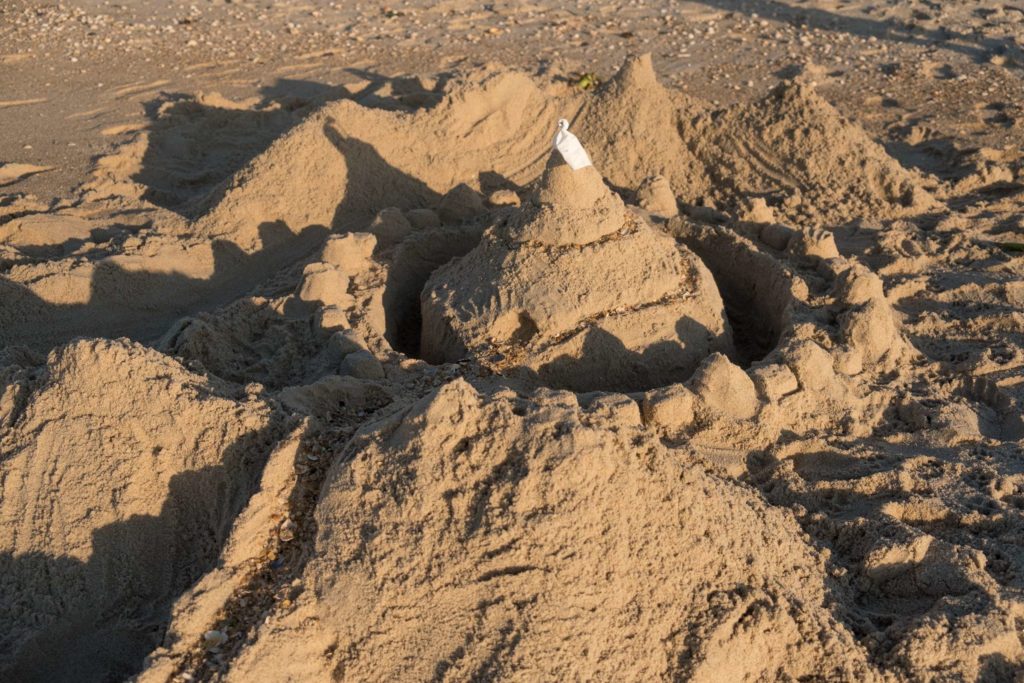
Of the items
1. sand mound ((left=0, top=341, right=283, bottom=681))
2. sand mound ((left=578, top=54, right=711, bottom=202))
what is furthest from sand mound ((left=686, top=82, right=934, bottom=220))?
sand mound ((left=0, top=341, right=283, bottom=681))

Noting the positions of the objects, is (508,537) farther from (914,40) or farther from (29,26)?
(29,26)

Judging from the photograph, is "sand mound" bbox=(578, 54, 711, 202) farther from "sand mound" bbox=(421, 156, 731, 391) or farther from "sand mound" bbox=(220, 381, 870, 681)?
"sand mound" bbox=(220, 381, 870, 681)

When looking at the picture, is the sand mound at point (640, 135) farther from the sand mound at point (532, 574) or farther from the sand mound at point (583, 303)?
the sand mound at point (532, 574)

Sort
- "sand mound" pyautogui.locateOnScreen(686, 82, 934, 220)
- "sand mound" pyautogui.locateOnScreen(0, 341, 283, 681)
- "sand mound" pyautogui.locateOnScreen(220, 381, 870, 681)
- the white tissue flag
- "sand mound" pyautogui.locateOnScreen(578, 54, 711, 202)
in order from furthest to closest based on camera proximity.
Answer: "sand mound" pyautogui.locateOnScreen(578, 54, 711, 202) < "sand mound" pyautogui.locateOnScreen(686, 82, 934, 220) < the white tissue flag < "sand mound" pyautogui.locateOnScreen(0, 341, 283, 681) < "sand mound" pyautogui.locateOnScreen(220, 381, 870, 681)

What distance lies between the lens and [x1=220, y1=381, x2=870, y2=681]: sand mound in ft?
9.76

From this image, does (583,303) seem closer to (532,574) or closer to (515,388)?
(515,388)

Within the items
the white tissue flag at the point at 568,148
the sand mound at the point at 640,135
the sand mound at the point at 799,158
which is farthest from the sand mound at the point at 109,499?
the sand mound at the point at 799,158

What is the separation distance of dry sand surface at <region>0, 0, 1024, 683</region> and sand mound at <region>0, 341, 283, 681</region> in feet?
0.04

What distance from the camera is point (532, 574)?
9.94 feet

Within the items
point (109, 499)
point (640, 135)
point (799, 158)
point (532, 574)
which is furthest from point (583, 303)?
point (799, 158)

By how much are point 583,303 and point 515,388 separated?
1.86 ft

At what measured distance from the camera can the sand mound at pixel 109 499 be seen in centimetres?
350

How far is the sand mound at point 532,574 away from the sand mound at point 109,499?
643 millimetres

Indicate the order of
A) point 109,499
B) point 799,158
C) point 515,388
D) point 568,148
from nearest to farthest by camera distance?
point 109,499 → point 515,388 → point 568,148 → point 799,158
